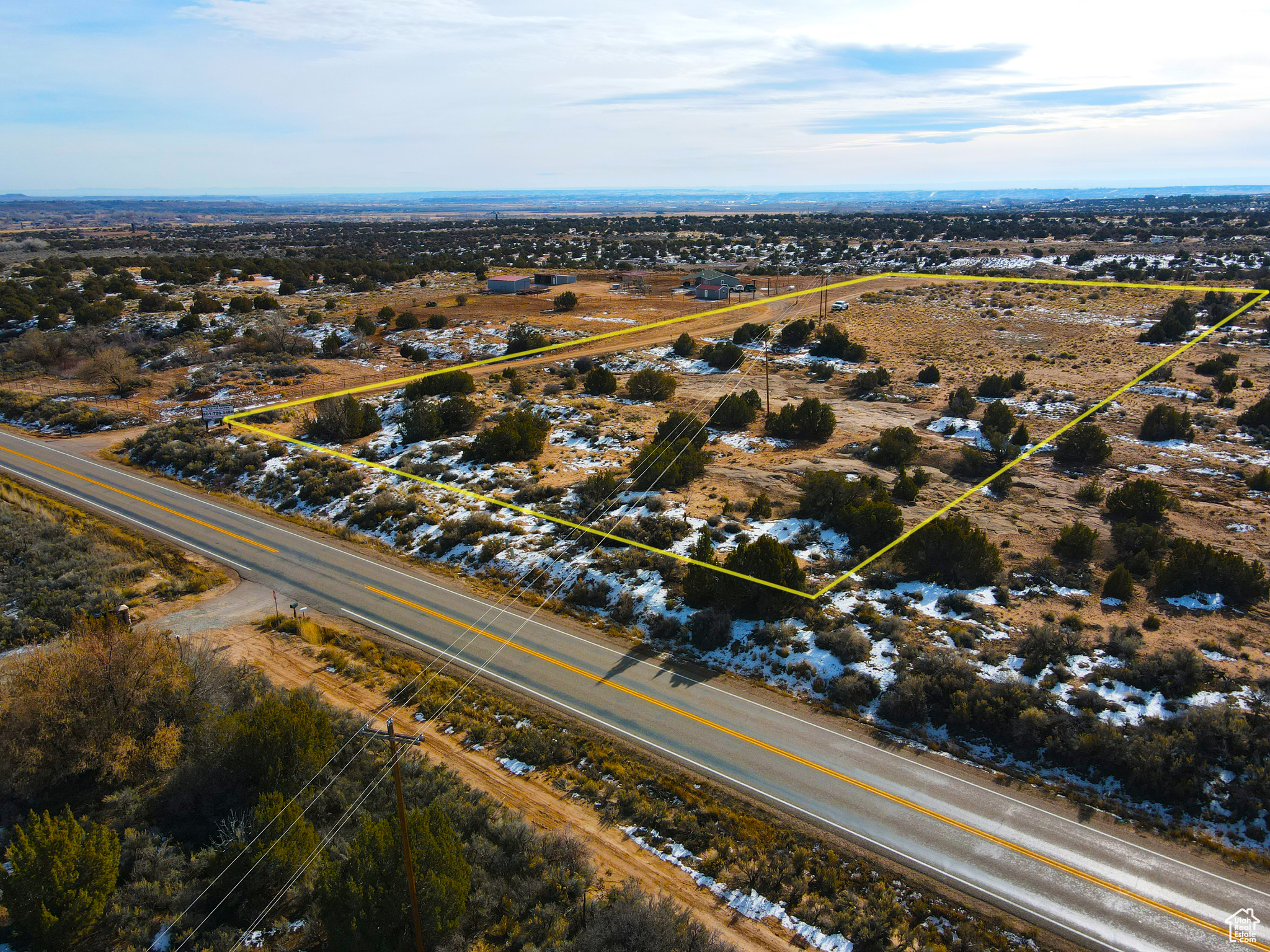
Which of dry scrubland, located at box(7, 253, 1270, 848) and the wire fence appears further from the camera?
the wire fence

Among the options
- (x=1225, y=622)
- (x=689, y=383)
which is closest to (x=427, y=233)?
(x=689, y=383)

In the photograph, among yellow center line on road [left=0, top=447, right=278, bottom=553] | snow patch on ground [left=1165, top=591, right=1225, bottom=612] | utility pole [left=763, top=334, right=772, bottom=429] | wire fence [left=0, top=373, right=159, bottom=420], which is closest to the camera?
snow patch on ground [left=1165, top=591, right=1225, bottom=612]

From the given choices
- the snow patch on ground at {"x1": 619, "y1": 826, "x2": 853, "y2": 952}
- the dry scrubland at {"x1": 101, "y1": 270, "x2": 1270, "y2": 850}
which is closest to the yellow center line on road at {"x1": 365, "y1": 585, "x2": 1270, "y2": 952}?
the dry scrubland at {"x1": 101, "y1": 270, "x2": 1270, "y2": 850}

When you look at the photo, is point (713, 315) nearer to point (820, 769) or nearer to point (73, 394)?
point (73, 394)

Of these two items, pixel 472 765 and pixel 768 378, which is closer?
pixel 472 765

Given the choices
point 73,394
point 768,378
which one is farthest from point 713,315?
point 73,394

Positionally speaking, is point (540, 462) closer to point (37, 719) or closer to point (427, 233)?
point (37, 719)

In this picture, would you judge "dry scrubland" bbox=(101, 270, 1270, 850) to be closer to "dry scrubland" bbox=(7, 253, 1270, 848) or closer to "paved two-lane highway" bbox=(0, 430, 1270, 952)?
"dry scrubland" bbox=(7, 253, 1270, 848)
